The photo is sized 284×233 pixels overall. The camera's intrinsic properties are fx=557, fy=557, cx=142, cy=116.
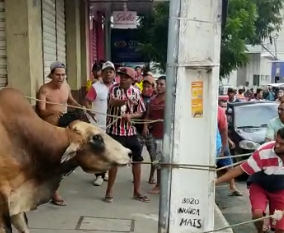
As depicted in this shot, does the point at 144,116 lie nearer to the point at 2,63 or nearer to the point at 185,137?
the point at 2,63

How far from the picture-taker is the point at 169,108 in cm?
351

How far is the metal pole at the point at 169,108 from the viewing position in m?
3.42

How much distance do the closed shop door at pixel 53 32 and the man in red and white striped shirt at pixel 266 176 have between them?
418 cm

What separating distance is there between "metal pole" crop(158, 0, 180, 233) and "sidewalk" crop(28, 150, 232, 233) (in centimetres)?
238

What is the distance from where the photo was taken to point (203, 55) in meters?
3.42

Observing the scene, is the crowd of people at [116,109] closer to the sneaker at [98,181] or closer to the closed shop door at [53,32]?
the sneaker at [98,181]

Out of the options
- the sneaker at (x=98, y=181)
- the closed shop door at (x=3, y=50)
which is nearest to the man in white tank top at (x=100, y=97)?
the sneaker at (x=98, y=181)

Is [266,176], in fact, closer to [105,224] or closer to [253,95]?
[105,224]

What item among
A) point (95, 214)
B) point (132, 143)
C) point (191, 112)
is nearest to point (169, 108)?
point (191, 112)

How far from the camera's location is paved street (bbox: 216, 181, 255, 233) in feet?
22.9

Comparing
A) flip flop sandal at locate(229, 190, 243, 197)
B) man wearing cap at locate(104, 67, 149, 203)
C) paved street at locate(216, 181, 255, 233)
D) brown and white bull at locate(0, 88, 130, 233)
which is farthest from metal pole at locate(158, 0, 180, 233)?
flip flop sandal at locate(229, 190, 243, 197)

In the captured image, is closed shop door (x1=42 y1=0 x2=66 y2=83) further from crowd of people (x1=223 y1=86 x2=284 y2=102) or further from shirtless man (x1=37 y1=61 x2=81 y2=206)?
crowd of people (x1=223 y1=86 x2=284 y2=102)

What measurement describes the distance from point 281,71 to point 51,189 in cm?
4391

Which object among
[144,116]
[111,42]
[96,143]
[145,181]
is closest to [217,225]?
[144,116]
